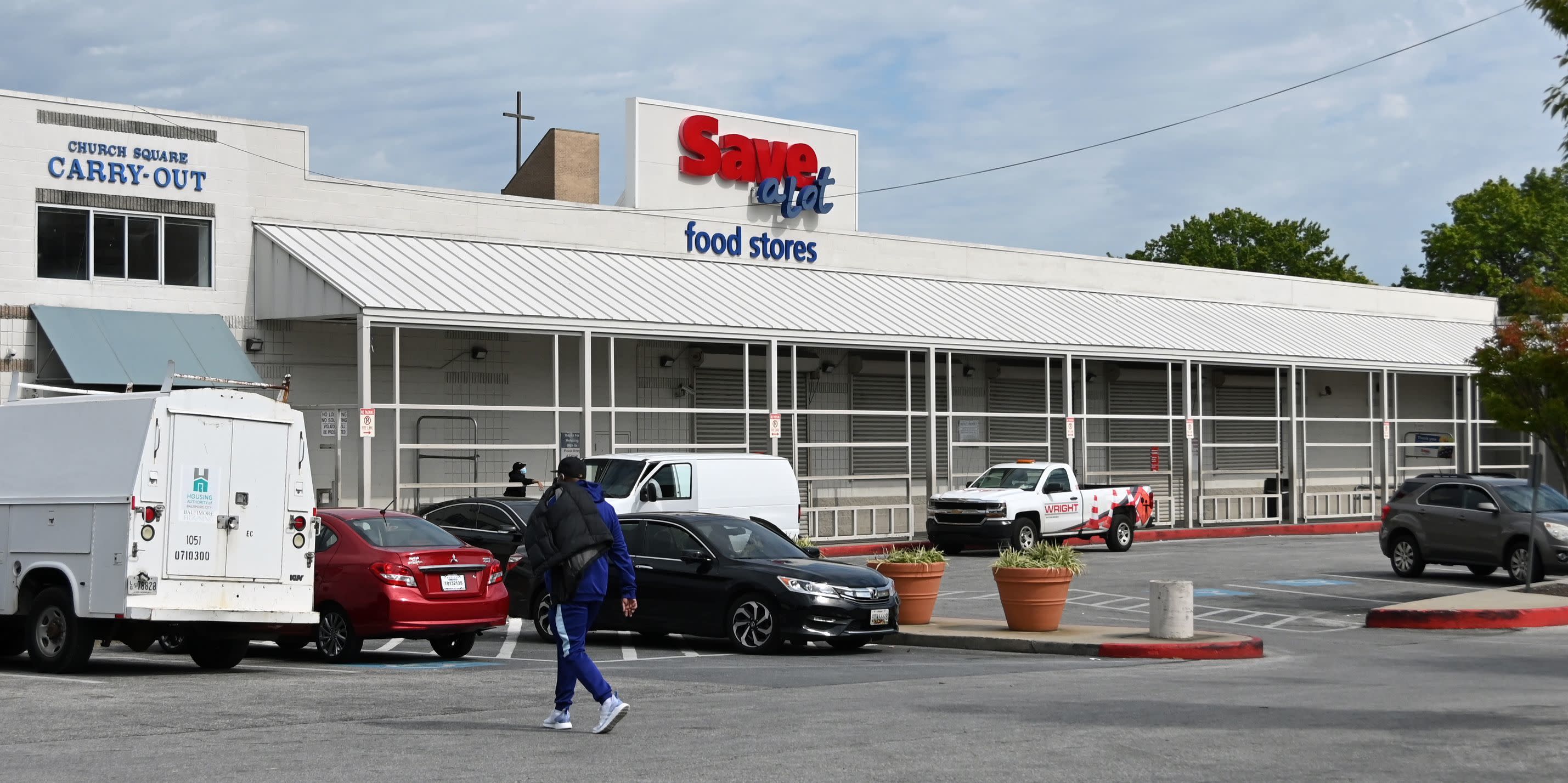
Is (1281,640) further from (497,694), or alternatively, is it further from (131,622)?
(131,622)

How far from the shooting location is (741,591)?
16.8m

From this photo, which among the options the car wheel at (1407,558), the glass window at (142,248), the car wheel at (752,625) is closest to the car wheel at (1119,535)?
the car wheel at (1407,558)

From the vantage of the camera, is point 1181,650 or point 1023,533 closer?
point 1181,650

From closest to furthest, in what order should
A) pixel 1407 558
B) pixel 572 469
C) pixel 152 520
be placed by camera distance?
pixel 572 469, pixel 152 520, pixel 1407 558

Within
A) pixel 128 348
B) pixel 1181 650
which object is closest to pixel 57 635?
pixel 1181 650

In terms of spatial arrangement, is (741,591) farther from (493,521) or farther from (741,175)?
(741,175)

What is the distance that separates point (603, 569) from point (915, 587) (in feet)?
27.4

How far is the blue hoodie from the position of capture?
10.7m

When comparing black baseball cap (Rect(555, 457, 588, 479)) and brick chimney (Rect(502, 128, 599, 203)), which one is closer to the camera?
black baseball cap (Rect(555, 457, 588, 479))

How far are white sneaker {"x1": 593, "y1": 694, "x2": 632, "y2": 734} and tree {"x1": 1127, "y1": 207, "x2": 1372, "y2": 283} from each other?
76.4 meters

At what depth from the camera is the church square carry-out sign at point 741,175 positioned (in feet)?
115

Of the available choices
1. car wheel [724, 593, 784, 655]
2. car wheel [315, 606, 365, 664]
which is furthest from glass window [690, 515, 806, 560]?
car wheel [315, 606, 365, 664]

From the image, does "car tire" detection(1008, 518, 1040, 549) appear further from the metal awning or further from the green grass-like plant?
the metal awning

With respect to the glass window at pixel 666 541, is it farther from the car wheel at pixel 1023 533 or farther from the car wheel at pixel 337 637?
the car wheel at pixel 1023 533
